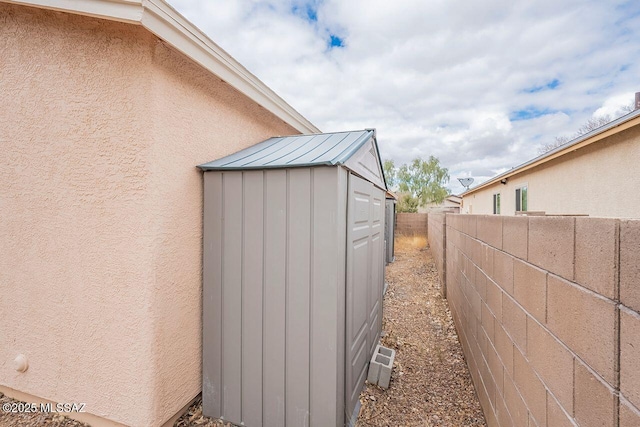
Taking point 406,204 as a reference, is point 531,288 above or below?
below

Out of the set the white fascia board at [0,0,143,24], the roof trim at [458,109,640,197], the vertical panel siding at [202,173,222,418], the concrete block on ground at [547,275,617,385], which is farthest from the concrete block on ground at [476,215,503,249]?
the roof trim at [458,109,640,197]

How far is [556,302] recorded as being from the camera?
1304 mm

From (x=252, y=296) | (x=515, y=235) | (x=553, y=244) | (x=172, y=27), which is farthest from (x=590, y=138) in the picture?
(x=172, y=27)

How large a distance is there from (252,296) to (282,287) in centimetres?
32

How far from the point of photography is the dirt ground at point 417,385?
8.77 feet

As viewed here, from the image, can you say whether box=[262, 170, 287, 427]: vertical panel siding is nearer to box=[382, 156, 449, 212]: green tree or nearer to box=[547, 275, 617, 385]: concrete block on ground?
box=[547, 275, 617, 385]: concrete block on ground

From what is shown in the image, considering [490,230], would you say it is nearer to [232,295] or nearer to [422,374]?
[422,374]

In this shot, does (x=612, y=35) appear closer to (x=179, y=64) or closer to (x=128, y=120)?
(x=179, y=64)

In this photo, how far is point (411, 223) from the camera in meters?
14.9

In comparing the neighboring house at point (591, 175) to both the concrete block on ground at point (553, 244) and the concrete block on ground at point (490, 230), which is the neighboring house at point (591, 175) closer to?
the concrete block on ground at point (490, 230)

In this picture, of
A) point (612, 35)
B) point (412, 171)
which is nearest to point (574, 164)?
point (612, 35)

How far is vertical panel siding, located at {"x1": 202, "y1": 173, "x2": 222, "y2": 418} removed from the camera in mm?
2625

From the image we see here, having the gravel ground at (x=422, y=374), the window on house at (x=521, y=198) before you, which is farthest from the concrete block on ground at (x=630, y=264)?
the window on house at (x=521, y=198)

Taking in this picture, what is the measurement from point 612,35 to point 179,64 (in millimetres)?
8793
